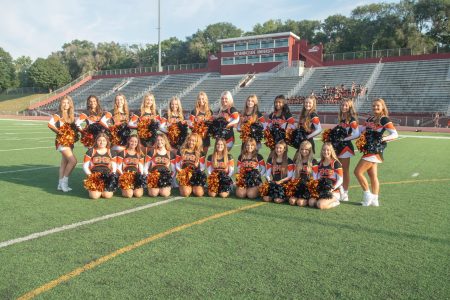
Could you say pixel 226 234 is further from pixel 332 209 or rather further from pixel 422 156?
pixel 422 156

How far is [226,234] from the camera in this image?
3.95m

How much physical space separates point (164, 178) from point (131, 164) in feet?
1.92

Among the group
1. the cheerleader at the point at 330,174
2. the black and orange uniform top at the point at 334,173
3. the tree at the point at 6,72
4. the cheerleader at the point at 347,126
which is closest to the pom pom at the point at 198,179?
the cheerleader at the point at 330,174

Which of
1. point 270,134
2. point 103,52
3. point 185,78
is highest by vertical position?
point 103,52

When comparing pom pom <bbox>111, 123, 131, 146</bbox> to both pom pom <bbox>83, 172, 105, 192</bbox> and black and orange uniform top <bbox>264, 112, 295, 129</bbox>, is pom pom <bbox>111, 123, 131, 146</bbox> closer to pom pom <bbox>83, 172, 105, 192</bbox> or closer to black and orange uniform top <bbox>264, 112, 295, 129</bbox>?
pom pom <bbox>83, 172, 105, 192</bbox>

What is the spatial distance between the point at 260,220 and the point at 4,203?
11.3 ft

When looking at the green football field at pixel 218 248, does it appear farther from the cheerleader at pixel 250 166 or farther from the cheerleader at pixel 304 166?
the cheerleader at pixel 304 166

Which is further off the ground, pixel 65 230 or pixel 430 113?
pixel 430 113

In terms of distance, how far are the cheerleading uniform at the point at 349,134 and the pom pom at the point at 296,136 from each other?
1.78 ft

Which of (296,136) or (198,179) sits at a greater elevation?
(296,136)

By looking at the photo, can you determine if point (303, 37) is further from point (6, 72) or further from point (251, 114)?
point (251, 114)

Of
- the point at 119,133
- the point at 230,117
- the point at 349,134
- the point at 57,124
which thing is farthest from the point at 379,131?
the point at 57,124

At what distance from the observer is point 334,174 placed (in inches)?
205

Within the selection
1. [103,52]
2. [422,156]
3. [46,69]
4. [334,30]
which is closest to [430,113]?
[422,156]
